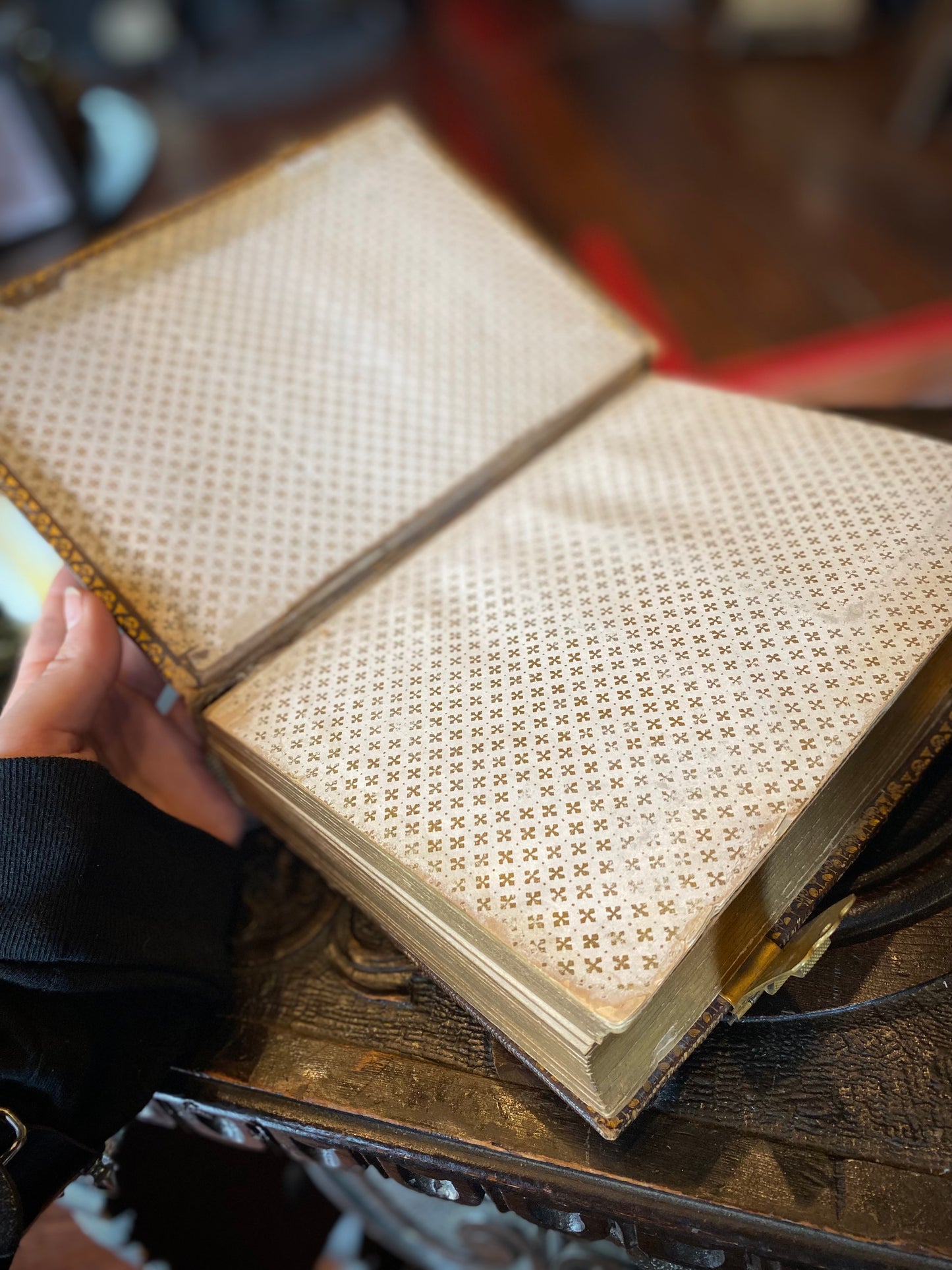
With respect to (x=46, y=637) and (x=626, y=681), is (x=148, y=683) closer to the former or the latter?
(x=46, y=637)

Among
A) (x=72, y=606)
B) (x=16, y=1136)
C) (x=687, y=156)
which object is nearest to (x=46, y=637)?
(x=72, y=606)

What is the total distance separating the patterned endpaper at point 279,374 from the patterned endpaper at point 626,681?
79 millimetres

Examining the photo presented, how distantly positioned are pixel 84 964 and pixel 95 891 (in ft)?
0.14

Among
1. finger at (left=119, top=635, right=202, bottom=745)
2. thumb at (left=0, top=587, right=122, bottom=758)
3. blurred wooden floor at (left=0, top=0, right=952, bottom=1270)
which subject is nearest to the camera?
thumb at (left=0, top=587, right=122, bottom=758)

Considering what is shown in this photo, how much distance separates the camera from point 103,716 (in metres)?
0.72

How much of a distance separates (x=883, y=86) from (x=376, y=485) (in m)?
2.88

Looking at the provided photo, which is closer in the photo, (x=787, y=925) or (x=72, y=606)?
(x=787, y=925)

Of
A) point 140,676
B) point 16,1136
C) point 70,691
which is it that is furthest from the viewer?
point 140,676

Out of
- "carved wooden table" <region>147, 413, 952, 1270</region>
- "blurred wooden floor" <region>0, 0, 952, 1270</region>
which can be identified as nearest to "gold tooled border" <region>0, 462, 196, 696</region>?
"carved wooden table" <region>147, 413, 952, 1270</region>

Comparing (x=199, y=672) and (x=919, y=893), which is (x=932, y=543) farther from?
(x=199, y=672)

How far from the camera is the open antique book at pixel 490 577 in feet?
1.66

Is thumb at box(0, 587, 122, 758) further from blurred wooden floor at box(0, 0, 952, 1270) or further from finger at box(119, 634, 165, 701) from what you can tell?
blurred wooden floor at box(0, 0, 952, 1270)

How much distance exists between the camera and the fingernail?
2.22ft

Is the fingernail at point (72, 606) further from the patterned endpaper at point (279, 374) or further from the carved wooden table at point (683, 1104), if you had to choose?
the carved wooden table at point (683, 1104)
